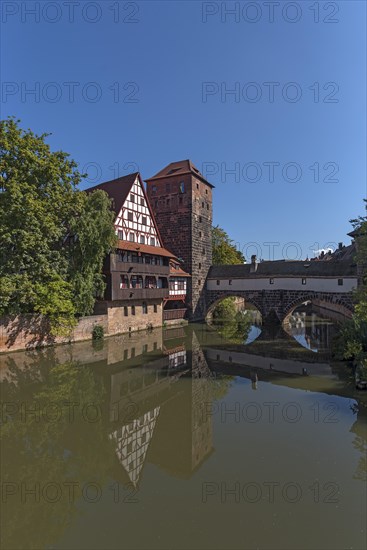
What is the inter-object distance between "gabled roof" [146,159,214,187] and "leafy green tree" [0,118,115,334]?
47.6 feet

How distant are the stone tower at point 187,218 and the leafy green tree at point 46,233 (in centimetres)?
1322

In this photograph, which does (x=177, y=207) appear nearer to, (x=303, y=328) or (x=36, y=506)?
(x=303, y=328)

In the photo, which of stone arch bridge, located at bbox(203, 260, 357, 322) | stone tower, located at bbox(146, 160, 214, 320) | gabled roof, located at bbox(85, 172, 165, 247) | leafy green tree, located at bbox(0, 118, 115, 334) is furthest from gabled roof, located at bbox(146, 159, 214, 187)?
leafy green tree, located at bbox(0, 118, 115, 334)

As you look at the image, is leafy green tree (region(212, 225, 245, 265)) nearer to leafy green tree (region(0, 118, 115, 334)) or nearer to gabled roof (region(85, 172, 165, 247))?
gabled roof (region(85, 172, 165, 247))

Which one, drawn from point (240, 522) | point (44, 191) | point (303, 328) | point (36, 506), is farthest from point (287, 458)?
point (303, 328)

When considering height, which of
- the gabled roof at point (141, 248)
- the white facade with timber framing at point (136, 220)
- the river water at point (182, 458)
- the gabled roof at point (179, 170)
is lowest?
the river water at point (182, 458)

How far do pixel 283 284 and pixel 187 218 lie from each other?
1215cm

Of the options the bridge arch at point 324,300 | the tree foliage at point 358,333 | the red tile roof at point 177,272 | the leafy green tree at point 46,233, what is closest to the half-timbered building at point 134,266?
the red tile roof at point 177,272

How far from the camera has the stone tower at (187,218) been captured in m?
34.6

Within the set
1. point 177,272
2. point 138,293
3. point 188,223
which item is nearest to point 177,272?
point 177,272

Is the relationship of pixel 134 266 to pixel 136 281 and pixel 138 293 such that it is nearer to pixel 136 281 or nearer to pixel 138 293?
pixel 136 281

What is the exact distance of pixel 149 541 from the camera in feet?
17.0

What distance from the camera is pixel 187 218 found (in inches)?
1359

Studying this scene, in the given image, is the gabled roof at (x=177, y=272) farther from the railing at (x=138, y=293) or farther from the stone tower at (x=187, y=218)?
the railing at (x=138, y=293)
